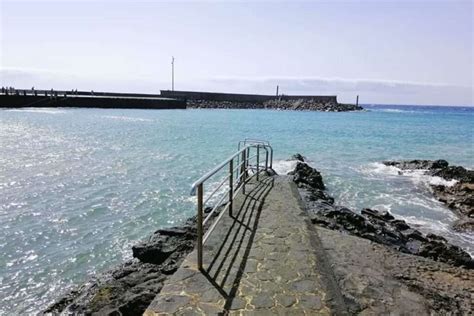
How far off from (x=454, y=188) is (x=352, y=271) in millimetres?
11855

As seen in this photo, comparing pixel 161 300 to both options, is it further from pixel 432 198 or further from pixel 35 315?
pixel 432 198

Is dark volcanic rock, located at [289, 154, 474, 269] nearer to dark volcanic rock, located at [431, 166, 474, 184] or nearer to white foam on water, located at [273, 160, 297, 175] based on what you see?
white foam on water, located at [273, 160, 297, 175]

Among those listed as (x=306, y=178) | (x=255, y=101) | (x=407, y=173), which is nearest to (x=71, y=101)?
(x=255, y=101)

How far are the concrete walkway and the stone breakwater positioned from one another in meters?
7.89

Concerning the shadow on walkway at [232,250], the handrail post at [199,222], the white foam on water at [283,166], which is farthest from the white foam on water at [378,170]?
the handrail post at [199,222]

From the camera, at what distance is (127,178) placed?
1591 centimetres

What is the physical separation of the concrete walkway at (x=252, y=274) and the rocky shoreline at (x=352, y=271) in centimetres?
63

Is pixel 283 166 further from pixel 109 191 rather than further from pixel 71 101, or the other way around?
pixel 71 101

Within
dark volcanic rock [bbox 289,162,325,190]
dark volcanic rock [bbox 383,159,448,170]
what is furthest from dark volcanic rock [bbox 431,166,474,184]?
dark volcanic rock [bbox 289,162,325,190]

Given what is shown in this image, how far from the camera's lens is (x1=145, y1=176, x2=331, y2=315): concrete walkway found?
13.4ft

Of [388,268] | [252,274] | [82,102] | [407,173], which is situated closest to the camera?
[252,274]

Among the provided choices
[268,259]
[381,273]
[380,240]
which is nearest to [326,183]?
[380,240]

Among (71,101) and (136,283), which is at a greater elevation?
(71,101)

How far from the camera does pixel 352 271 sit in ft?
20.0
